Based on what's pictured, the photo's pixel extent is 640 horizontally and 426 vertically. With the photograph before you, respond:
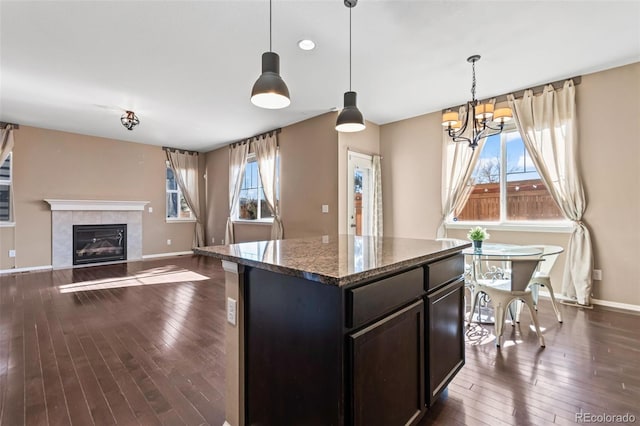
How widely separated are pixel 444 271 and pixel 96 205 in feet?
23.7

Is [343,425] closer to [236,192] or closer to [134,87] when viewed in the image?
[134,87]

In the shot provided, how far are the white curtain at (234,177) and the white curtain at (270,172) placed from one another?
69 centimetres

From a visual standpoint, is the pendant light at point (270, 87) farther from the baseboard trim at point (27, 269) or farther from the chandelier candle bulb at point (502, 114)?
the baseboard trim at point (27, 269)

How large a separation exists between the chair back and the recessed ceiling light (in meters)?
2.70

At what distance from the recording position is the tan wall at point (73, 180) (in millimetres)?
5676

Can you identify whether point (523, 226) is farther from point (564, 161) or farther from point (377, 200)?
point (377, 200)

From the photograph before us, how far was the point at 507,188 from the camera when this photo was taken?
426 cm

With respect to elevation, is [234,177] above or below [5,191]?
above

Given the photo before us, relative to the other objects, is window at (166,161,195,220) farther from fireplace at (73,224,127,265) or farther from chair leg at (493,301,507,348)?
chair leg at (493,301,507,348)

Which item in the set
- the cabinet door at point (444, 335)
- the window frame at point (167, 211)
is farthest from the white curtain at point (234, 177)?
the cabinet door at point (444, 335)

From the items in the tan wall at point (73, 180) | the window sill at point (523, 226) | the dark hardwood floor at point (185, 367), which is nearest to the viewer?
the dark hardwood floor at point (185, 367)

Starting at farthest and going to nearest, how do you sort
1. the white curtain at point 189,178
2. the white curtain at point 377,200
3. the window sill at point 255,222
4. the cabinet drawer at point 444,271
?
the white curtain at point 189,178 → the window sill at point 255,222 → the white curtain at point 377,200 → the cabinet drawer at point 444,271

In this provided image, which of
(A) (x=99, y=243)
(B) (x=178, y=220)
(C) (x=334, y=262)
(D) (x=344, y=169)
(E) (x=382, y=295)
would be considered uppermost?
(D) (x=344, y=169)

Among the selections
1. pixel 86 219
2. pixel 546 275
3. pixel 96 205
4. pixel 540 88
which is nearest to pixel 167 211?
pixel 96 205
